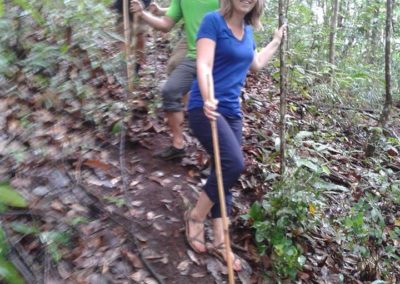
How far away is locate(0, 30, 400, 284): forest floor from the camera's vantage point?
3025 millimetres

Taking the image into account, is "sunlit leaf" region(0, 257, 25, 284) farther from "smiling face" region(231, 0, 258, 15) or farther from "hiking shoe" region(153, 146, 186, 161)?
"hiking shoe" region(153, 146, 186, 161)

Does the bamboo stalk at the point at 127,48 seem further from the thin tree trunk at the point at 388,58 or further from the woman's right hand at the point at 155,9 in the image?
the thin tree trunk at the point at 388,58

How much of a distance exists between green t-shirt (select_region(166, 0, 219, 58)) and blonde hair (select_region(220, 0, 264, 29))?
2.67 feet

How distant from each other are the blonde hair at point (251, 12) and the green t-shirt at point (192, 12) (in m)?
0.81

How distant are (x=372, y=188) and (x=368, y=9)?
6.91 metres

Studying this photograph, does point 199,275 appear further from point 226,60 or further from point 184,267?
point 226,60

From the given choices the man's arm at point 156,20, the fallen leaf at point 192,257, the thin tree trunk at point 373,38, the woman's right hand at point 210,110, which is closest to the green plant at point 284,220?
the fallen leaf at point 192,257

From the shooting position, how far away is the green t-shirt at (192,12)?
4.16 metres

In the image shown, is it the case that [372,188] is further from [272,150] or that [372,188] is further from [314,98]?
[314,98]

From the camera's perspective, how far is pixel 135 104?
16.7 ft

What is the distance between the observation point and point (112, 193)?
3.86m

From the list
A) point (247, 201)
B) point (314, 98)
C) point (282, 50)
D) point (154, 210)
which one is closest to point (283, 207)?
point (247, 201)

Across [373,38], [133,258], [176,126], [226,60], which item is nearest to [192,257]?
[133,258]

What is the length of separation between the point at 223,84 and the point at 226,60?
17 centimetres
